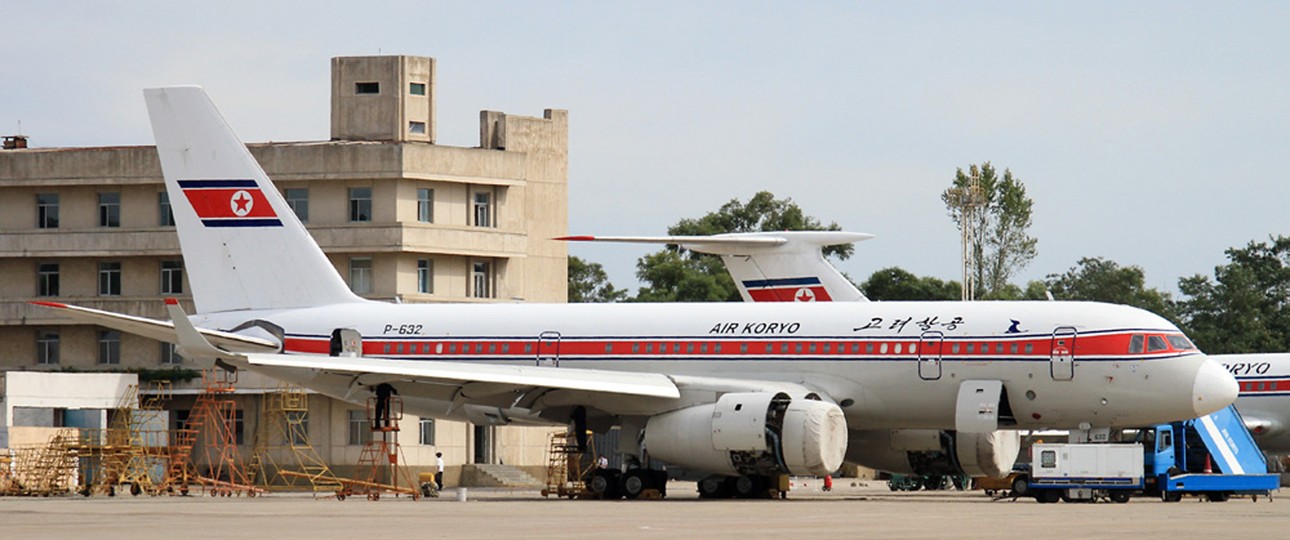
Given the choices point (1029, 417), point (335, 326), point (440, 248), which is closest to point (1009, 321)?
point (1029, 417)

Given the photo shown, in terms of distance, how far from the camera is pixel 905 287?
106875mm

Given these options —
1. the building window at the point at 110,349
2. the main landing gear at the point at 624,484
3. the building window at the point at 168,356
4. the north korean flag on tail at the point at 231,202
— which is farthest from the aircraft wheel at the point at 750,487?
the building window at the point at 110,349

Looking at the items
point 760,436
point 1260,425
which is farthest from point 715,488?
point 1260,425

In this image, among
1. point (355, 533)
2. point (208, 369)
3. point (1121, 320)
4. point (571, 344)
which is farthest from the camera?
Result: point (208, 369)

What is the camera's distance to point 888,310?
40.0 metres

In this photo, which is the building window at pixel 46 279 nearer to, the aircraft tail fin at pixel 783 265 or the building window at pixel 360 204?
the building window at pixel 360 204

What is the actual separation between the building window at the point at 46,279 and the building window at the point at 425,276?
1274 centimetres

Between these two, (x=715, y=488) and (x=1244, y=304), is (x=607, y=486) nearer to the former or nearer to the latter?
(x=715, y=488)

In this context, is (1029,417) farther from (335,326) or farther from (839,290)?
(335,326)

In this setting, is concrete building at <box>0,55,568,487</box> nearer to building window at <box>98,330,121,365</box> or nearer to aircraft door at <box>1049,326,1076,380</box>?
building window at <box>98,330,121,365</box>

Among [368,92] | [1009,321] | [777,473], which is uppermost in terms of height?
[368,92]

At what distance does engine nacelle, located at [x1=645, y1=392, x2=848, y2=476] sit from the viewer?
3766cm

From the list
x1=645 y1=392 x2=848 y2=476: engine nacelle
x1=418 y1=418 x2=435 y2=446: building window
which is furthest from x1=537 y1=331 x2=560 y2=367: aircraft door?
x1=418 y1=418 x2=435 y2=446: building window

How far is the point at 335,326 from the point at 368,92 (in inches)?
1058
